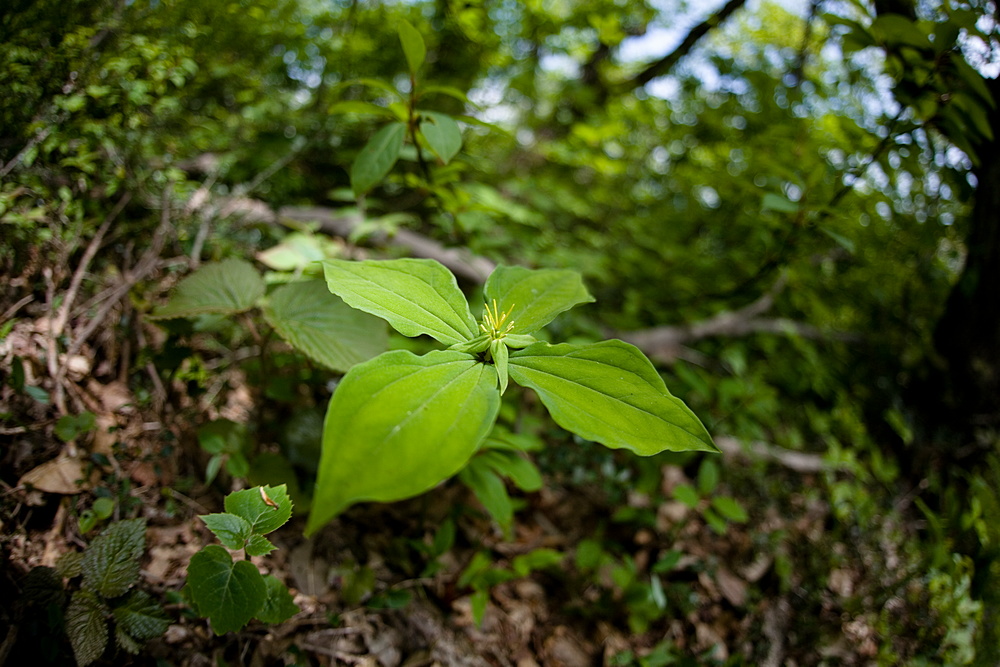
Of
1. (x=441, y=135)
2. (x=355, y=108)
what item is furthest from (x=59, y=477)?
(x=441, y=135)

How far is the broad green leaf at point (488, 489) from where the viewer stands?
1457 mm

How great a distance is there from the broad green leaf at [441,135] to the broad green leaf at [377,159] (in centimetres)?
10

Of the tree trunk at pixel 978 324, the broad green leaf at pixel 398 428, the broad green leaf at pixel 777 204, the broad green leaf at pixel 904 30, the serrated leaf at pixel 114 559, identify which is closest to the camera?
the broad green leaf at pixel 398 428

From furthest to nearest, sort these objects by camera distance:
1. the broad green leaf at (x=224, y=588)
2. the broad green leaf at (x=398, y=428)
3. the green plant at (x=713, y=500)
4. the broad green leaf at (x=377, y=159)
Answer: the green plant at (x=713, y=500) → the broad green leaf at (x=377, y=159) → the broad green leaf at (x=224, y=588) → the broad green leaf at (x=398, y=428)

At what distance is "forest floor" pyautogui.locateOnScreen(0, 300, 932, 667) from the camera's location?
1188mm

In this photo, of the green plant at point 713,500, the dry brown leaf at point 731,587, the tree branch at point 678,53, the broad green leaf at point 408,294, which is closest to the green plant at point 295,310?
the broad green leaf at point 408,294

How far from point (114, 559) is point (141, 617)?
5.7 inches

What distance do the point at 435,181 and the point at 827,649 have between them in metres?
2.48

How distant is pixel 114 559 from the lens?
40.8 inches

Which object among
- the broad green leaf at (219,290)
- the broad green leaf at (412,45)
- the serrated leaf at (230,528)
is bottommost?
the serrated leaf at (230,528)

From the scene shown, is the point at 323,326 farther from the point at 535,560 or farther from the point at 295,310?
the point at 535,560

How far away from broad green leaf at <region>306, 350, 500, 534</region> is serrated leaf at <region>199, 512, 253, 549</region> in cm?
45

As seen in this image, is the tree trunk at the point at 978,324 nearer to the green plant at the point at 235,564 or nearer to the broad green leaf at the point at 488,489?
the broad green leaf at the point at 488,489

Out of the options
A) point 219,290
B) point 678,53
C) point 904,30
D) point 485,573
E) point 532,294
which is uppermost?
point 904,30
